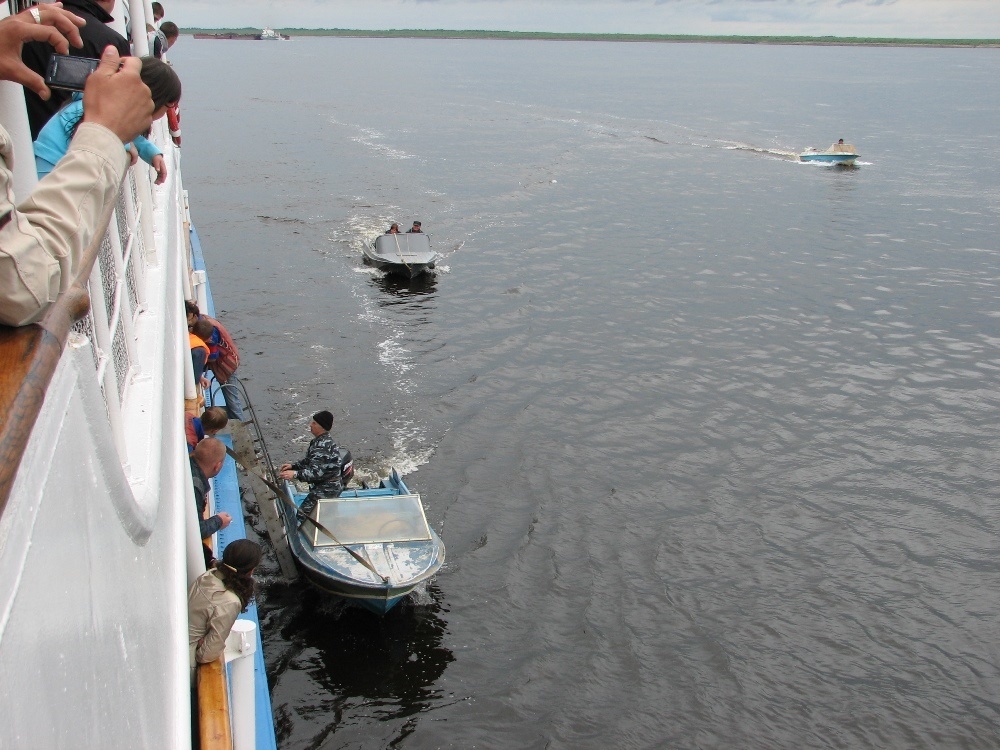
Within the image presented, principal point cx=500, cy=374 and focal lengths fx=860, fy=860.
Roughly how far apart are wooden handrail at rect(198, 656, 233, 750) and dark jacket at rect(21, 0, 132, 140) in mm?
3203

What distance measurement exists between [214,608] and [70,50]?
3.41 metres

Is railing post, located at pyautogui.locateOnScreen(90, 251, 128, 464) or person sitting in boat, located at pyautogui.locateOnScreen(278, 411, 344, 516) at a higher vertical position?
railing post, located at pyautogui.locateOnScreen(90, 251, 128, 464)

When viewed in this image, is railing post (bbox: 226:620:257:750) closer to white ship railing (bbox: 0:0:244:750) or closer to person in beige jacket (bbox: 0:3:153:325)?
white ship railing (bbox: 0:0:244:750)

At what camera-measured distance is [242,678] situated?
583 centimetres

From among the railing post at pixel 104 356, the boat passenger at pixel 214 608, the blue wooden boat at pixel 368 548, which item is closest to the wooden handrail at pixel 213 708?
the boat passenger at pixel 214 608

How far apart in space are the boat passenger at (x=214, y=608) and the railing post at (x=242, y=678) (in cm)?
9

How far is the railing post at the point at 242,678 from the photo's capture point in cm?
563

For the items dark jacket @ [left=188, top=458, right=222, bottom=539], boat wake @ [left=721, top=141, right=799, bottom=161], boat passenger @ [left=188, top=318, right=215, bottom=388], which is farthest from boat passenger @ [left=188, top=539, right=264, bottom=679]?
boat wake @ [left=721, top=141, right=799, bottom=161]

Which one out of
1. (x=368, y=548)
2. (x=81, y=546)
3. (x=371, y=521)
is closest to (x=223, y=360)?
(x=371, y=521)

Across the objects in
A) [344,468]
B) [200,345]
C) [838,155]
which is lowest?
[344,468]

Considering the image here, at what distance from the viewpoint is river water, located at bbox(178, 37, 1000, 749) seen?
38.3ft

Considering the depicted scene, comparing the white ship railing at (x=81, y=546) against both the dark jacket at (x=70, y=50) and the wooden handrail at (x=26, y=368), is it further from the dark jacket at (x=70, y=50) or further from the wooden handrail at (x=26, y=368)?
the dark jacket at (x=70, y=50)

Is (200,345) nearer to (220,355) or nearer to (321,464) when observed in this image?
(220,355)

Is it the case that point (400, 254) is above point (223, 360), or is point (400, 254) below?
below
